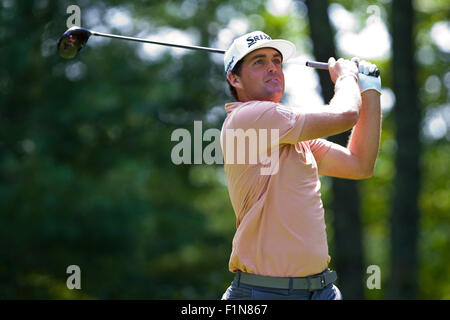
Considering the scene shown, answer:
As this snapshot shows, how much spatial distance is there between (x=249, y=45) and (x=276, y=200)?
80 cm

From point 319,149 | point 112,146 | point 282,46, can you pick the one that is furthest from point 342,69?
point 112,146

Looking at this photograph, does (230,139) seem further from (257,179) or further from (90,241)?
(90,241)

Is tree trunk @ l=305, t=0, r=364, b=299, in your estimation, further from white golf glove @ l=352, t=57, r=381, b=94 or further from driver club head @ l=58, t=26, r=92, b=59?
white golf glove @ l=352, t=57, r=381, b=94

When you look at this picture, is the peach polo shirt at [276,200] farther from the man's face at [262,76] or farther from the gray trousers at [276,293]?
the man's face at [262,76]

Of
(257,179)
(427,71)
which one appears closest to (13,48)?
(257,179)

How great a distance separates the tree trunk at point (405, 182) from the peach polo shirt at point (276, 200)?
6.95 meters

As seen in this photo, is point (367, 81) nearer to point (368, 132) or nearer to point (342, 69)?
point (342, 69)

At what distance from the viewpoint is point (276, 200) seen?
9.28 feet

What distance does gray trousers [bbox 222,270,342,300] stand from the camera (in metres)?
2.78

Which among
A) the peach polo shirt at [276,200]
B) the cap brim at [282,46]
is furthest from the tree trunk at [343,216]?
the peach polo shirt at [276,200]

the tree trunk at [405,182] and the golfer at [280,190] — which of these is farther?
the tree trunk at [405,182]

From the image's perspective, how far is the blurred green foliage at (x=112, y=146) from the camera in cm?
1036

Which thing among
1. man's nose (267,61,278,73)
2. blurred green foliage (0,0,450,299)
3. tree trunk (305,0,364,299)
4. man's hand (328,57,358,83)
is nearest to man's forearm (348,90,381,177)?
man's hand (328,57,358,83)
